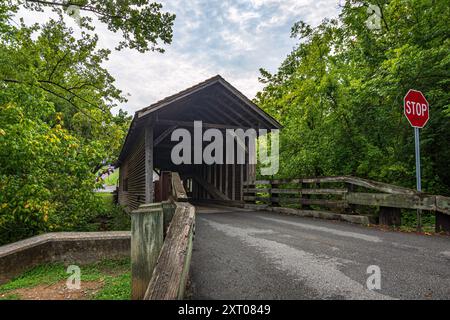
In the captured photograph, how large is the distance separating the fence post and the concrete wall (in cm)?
279

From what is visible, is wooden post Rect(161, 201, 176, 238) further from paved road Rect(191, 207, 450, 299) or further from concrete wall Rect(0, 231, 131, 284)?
concrete wall Rect(0, 231, 131, 284)

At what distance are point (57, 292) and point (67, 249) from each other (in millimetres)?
1174

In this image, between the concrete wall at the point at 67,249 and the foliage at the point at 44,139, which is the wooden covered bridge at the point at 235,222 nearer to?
the concrete wall at the point at 67,249

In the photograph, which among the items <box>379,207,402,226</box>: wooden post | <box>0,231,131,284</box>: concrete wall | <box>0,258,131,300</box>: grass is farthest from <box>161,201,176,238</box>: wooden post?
<box>379,207,402,226</box>: wooden post

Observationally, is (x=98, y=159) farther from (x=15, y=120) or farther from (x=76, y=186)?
(x=15, y=120)

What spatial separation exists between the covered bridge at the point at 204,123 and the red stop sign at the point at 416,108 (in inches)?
185

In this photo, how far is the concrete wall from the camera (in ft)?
13.7

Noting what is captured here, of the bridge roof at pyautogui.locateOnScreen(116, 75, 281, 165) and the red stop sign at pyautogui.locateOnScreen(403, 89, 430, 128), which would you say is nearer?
the red stop sign at pyautogui.locateOnScreen(403, 89, 430, 128)

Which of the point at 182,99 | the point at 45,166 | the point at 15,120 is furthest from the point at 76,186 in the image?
the point at 182,99

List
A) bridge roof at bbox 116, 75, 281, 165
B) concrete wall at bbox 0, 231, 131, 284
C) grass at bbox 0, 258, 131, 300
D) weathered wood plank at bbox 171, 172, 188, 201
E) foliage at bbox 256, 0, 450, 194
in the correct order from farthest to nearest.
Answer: bridge roof at bbox 116, 75, 281, 165 → foliage at bbox 256, 0, 450, 194 → concrete wall at bbox 0, 231, 131, 284 → weathered wood plank at bbox 171, 172, 188, 201 → grass at bbox 0, 258, 131, 300

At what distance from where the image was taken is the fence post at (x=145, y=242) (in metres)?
2.29

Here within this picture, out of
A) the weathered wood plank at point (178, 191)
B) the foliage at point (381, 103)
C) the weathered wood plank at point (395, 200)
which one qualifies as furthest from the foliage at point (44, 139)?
the weathered wood plank at point (395, 200)

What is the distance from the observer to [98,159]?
635 centimetres

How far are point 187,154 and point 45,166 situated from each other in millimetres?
8905
